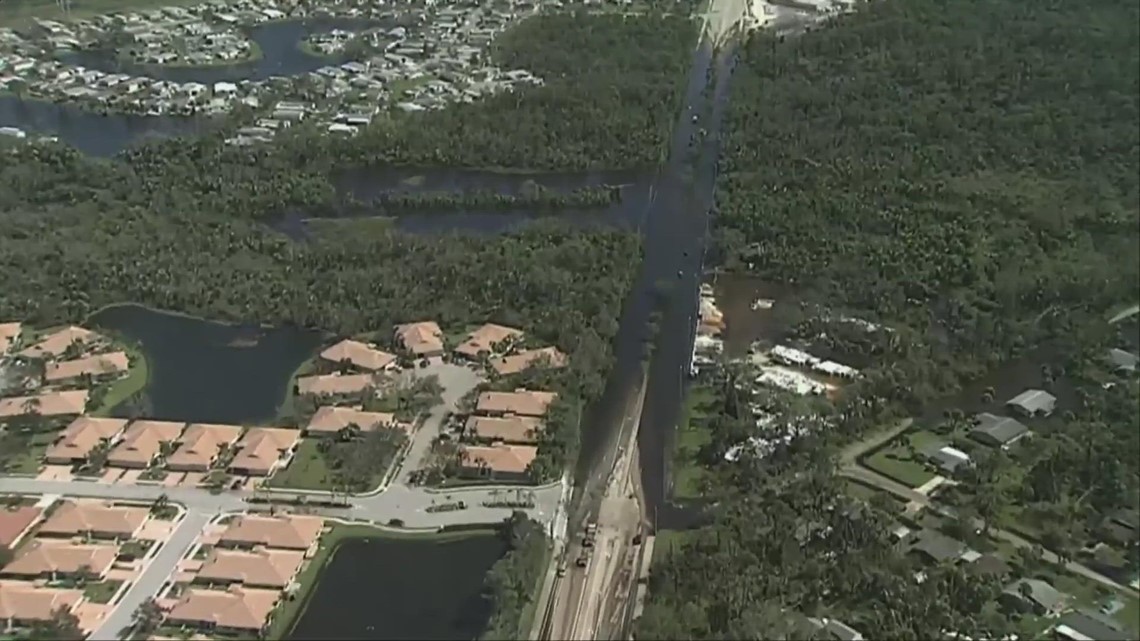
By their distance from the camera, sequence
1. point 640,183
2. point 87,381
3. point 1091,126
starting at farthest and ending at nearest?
point 640,183 → point 1091,126 → point 87,381

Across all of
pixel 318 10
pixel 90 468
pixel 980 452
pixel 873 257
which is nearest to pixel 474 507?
pixel 90 468

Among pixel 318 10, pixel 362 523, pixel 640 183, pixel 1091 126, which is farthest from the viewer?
pixel 318 10

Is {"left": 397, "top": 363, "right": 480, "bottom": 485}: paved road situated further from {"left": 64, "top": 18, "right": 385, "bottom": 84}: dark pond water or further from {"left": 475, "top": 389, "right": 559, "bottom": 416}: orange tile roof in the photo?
{"left": 64, "top": 18, "right": 385, "bottom": 84}: dark pond water

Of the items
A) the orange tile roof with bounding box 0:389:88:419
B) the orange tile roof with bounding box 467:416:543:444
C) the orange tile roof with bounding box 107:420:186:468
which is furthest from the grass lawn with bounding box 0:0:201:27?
the orange tile roof with bounding box 467:416:543:444

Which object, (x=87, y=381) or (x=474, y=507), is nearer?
(x=474, y=507)

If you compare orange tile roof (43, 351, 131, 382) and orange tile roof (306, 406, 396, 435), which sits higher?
orange tile roof (306, 406, 396, 435)

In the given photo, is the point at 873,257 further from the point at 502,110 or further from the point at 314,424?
the point at 502,110

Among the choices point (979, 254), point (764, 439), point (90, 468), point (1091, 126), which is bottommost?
point (90, 468)
